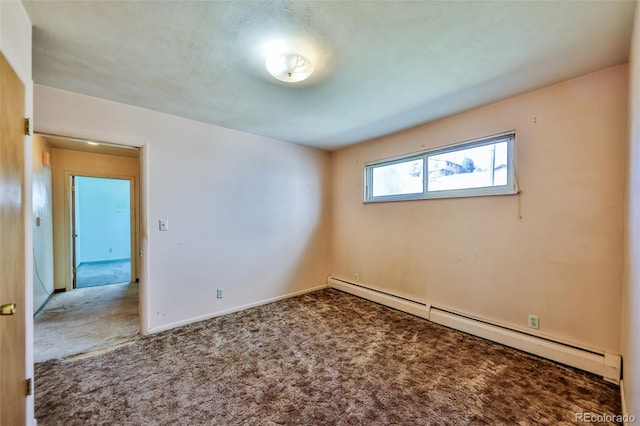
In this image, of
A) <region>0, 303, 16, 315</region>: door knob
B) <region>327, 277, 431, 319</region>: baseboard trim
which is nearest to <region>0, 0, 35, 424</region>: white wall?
<region>0, 303, 16, 315</region>: door knob

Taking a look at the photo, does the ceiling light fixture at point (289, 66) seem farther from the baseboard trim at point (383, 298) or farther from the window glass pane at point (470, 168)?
the baseboard trim at point (383, 298)

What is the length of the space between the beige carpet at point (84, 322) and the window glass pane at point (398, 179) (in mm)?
3618

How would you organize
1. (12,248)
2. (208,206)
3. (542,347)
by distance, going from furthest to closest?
1. (208,206)
2. (542,347)
3. (12,248)

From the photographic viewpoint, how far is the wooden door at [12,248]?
1186mm

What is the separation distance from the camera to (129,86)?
7.62ft

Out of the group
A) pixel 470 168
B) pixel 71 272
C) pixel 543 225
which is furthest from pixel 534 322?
pixel 71 272

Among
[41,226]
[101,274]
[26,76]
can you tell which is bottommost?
[101,274]

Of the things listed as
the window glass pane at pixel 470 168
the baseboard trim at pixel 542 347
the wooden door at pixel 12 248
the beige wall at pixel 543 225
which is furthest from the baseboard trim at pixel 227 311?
the window glass pane at pixel 470 168

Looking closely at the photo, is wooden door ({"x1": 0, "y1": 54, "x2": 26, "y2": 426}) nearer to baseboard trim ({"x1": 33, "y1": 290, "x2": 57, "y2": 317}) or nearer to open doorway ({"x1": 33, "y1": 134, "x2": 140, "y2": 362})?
open doorway ({"x1": 33, "y1": 134, "x2": 140, "y2": 362})

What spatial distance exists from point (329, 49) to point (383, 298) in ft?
10.4

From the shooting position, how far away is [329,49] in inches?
70.0

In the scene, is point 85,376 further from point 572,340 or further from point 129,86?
point 572,340

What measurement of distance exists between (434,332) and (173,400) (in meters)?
2.54

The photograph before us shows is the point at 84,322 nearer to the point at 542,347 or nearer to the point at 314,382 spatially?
the point at 314,382
